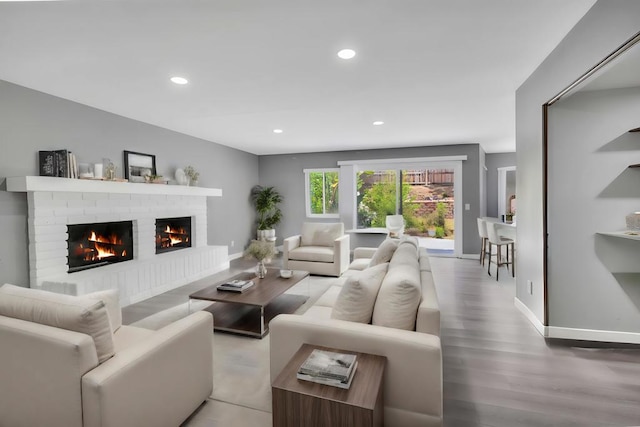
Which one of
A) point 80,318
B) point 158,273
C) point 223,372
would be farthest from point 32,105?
point 223,372

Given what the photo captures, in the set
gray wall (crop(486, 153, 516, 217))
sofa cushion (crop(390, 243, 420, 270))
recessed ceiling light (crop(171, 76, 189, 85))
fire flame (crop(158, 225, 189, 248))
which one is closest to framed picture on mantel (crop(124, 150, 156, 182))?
fire flame (crop(158, 225, 189, 248))

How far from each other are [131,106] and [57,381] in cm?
343

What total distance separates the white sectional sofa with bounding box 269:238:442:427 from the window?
18.3 ft

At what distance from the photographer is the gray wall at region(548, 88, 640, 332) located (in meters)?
2.70

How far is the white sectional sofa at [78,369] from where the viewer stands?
4.49ft

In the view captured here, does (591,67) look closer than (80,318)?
No

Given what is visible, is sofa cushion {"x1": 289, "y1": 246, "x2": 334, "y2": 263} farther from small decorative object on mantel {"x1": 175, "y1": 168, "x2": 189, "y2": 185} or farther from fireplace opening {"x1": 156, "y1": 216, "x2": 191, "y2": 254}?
small decorative object on mantel {"x1": 175, "y1": 168, "x2": 189, "y2": 185}

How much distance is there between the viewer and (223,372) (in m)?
2.32

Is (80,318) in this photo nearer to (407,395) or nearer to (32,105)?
(407,395)

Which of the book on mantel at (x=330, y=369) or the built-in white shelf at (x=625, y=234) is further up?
the built-in white shelf at (x=625, y=234)

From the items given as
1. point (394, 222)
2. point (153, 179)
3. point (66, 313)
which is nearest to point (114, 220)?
point (153, 179)

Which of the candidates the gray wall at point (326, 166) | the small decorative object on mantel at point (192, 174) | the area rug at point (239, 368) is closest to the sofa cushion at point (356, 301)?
the area rug at point (239, 368)

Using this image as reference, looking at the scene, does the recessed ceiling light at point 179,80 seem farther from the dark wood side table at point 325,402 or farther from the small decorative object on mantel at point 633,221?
the small decorative object on mantel at point 633,221

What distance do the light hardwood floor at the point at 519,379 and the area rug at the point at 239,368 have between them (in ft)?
0.32
